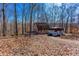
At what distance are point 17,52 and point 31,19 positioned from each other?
0.38 meters

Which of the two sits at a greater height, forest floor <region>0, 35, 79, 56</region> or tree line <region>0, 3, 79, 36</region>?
tree line <region>0, 3, 79, 36</region>

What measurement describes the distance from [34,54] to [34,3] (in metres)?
0.55

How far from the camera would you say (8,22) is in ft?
6.58

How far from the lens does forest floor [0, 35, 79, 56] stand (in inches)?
78.8

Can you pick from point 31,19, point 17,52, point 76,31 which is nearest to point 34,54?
point 17,52

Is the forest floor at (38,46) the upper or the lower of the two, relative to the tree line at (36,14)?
lower

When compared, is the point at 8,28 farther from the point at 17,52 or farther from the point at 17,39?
the point at 17,52

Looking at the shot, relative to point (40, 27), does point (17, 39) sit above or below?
below

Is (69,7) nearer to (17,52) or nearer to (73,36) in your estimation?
(73,36)

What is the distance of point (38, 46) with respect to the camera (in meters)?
2.01

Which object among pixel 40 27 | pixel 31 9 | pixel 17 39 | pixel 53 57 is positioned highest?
pixel 31 9

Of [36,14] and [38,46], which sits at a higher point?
A: [36,14]

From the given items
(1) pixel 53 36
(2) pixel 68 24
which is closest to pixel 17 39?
(1) pixel 53 36

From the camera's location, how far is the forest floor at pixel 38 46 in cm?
200
